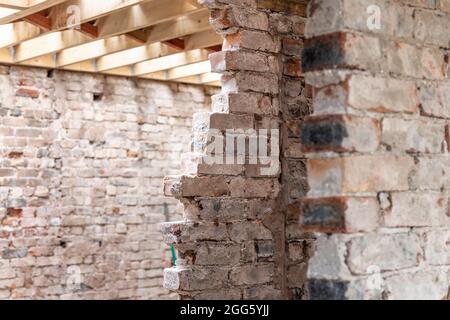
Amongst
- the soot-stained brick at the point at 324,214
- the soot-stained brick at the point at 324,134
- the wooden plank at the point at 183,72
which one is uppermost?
the wooden plank at the point at 183,72

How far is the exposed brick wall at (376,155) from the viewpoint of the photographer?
258 cm

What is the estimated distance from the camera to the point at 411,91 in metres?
2.81

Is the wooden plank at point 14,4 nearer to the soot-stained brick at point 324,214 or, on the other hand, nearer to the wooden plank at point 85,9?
the wooden plank at point 85,9

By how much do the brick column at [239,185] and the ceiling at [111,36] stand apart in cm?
114

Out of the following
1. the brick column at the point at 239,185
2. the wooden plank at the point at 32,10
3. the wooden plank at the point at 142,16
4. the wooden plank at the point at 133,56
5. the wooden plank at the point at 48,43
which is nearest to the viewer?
the brick column at the point at 239,185

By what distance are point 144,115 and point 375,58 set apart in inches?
242

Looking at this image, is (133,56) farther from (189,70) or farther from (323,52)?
(323,52)

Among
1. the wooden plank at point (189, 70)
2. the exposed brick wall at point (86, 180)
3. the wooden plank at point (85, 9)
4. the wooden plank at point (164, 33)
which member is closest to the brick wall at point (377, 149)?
the wooden plank at point (85, 9)

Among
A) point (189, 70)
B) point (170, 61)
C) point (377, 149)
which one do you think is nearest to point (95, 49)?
point (170, 61)

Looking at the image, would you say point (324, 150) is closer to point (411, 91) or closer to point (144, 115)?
point (411, 91)

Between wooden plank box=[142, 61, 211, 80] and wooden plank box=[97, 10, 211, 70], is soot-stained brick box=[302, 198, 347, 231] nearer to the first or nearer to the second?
wooden plank box=[97, 10, 211, 70]

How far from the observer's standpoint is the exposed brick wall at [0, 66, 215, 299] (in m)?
7.62

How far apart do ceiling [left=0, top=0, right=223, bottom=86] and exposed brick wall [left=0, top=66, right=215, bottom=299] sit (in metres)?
0.31

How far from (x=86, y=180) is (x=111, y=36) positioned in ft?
7.32
